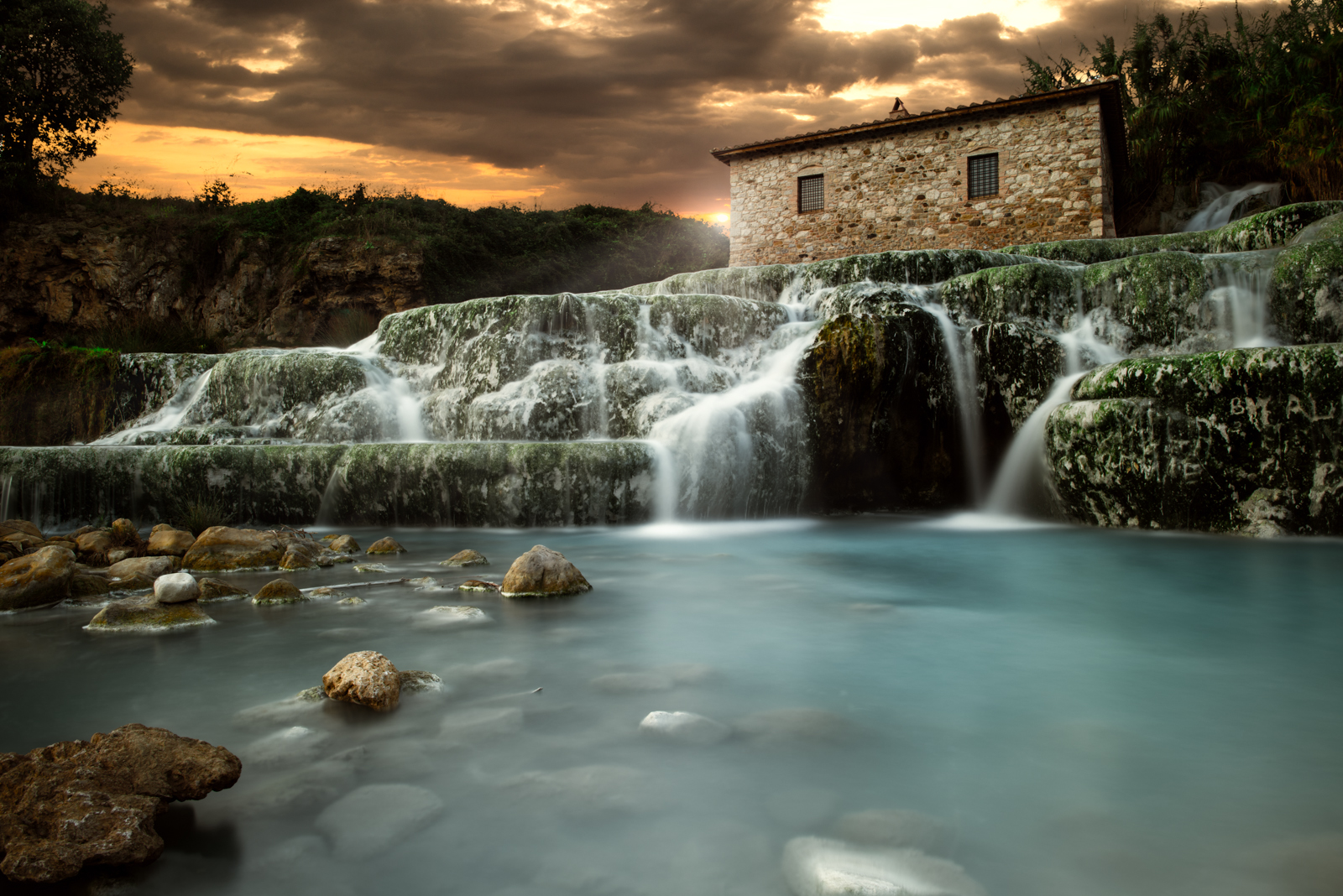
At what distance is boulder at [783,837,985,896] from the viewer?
3.52ft

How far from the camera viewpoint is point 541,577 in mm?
3051

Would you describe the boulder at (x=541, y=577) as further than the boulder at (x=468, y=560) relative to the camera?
No

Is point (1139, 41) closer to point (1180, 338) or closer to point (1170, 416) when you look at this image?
point (1180, 338)

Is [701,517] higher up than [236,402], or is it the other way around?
[236,402]

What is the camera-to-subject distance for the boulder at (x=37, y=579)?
2850 millimetres

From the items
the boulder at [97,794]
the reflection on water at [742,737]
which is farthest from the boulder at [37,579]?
the boulder at [97,794]

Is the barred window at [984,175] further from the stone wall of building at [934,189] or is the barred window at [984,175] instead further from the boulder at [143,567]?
the boulder at [143,567]

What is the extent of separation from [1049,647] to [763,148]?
52.2ft

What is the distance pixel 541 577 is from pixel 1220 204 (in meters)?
17.2

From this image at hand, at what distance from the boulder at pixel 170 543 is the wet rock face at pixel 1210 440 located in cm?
561

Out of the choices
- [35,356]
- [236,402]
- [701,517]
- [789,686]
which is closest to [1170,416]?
[701,517]

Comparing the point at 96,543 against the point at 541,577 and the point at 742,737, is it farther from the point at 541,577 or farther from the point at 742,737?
the point at 742,737

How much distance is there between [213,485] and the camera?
18.3 feet

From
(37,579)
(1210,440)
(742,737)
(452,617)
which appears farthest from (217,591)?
(1210,440)
